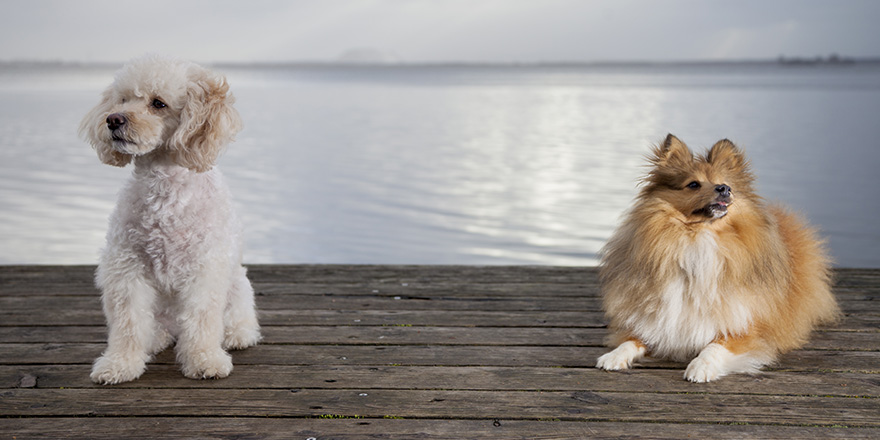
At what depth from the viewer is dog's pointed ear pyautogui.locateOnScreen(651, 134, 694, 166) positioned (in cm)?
283

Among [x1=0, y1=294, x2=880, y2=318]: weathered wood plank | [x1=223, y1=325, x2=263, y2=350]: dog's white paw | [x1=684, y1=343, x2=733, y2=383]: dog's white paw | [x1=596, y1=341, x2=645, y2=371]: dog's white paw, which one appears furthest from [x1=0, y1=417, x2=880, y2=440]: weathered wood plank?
[x1=0, y1=294, x2=880, y2=318]: weathered wood plank

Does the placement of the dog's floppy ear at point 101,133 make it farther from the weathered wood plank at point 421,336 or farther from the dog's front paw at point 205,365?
the weathered wood plank at point 421,336

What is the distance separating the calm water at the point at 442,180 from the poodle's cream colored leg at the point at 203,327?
522 millimetres

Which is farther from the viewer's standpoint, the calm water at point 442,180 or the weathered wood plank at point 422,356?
the calm water at point 442,180

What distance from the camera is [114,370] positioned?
2625 millimetres

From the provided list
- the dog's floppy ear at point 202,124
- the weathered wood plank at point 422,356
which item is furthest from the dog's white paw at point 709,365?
the dog's floppy ear at point 202,124

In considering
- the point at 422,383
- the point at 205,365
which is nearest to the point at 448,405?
the point at 422,383

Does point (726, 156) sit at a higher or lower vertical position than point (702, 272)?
higher

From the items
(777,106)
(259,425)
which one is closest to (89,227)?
(259,425)

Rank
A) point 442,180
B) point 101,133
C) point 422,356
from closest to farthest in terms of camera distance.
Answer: point 101,133 < point 422,356 < point 442,180

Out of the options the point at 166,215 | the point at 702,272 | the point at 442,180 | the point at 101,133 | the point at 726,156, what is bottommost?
the point at 442,180

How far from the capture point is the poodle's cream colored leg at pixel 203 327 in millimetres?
2645

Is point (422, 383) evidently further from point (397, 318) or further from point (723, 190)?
point (723, 190)

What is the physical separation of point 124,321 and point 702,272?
223 centimetres
